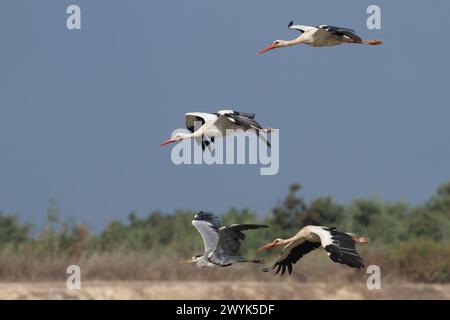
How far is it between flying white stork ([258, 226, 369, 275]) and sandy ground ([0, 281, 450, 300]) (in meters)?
14.9

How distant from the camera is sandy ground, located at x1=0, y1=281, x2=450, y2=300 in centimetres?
2842

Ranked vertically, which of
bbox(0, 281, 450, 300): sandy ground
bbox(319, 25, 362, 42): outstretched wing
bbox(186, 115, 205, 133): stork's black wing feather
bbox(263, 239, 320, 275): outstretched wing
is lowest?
bbox(0, 281, 450, 300): sandy ground

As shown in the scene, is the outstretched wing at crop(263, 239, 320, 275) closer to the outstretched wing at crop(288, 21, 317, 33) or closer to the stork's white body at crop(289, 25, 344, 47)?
the stork's white body at crop(289, 25, 344, 47)

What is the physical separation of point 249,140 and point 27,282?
17778 millimetres

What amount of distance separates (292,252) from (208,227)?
3.83ft

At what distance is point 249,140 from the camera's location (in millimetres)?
12594

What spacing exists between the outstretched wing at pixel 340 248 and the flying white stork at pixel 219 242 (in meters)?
0.74

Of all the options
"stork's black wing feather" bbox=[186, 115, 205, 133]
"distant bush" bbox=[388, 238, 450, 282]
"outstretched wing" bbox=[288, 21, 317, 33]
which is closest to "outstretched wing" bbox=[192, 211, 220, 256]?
"stork's black wing feather" bbox=[186, 115, 205, 133]

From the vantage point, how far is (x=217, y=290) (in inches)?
1174

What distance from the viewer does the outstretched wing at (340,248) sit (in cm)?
1133

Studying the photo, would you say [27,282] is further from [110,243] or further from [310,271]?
[310,271]
